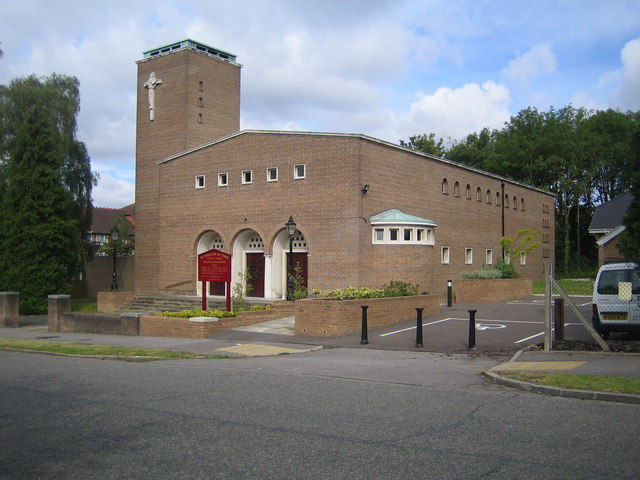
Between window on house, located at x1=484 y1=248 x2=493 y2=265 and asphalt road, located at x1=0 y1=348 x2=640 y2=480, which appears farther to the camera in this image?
window on house, located at x1=484 y1=248 x2=493 y2=265

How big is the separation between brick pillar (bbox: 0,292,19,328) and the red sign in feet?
35.3

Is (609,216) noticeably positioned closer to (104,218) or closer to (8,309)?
(8,309)

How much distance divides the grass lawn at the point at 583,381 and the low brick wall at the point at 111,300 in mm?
27025

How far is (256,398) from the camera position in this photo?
9008 mm

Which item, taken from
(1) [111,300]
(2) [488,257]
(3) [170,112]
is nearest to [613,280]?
(2) [488,257]

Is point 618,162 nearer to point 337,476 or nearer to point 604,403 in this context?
point 604,403

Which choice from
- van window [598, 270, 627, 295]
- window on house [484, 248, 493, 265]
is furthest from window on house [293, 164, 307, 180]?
van window [598, 270, 627, 295]

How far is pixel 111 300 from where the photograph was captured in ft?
110

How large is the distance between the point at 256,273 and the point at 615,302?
2002 cm

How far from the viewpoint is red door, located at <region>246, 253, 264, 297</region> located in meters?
31.3

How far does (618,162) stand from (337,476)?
58.6 meters

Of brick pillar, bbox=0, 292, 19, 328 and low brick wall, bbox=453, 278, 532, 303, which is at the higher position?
low brick wall, bbox=453, 278, 532, 303

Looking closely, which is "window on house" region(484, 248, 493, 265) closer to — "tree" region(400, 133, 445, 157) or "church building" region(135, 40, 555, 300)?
"church building" region(135, 40, 555, 300)

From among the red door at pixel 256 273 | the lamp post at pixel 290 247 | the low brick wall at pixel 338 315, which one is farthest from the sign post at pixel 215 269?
the red door at pixel 256 273
